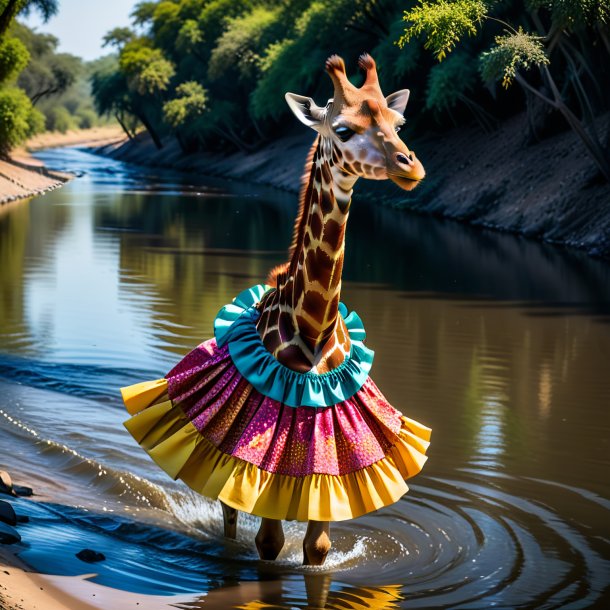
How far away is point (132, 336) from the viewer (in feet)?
45.4

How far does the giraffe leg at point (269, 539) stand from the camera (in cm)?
668

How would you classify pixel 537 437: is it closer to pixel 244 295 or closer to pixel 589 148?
pixel 244 295

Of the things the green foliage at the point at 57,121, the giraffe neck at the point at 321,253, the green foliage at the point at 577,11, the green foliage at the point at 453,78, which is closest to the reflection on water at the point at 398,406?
the giraffe neck at the point at 321,253

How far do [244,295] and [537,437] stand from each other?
3.64 metres

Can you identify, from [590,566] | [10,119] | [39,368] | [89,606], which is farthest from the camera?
[10,119]

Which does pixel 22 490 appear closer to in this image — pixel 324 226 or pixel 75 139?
pixel 324 226

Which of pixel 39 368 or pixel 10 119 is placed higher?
pixel 10 119

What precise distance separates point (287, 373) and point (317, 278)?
0.56m

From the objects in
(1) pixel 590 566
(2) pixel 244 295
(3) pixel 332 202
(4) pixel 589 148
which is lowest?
(1) pixel 590 566

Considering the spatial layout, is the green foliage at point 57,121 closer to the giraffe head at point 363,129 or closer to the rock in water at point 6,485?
the rock in water at point 6,485

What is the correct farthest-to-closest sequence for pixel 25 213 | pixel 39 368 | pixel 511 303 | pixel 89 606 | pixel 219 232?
pixel 25 213
pixel 219 232
pixel 511 303
pixel 39 368
pixel 89 606

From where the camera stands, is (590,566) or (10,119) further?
(10,119)

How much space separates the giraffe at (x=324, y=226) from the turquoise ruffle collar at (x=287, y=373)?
0.05m

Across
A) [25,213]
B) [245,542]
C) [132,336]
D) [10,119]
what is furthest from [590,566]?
[10,119]
